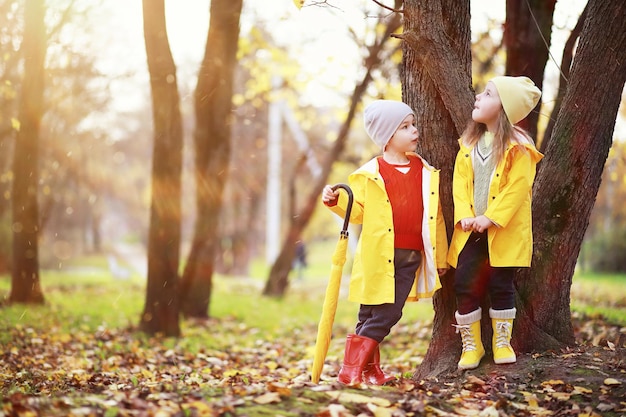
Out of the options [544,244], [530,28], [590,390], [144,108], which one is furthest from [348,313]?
[144,108]

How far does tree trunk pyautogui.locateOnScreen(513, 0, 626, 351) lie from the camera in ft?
15.0

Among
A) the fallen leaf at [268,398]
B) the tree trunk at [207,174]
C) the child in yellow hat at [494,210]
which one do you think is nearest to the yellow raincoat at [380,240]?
the child in yellow hat at [494,210]

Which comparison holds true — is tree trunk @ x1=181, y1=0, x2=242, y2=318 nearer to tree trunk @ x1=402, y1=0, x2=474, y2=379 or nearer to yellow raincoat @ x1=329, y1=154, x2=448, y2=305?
tree trunk @ x1=402, y1=0, x2=474, y2=379

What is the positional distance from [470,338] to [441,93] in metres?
1.67

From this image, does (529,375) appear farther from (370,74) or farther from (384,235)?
(370,74)

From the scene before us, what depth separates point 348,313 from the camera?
11.6 m

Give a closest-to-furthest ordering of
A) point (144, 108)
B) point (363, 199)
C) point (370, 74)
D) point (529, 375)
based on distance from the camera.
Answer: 1. point (529, 375)
2. point (363, 199)
3. point (370, 74)
4. point (144, 108)

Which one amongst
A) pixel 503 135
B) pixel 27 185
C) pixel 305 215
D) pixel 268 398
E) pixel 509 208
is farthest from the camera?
pixel 305 215

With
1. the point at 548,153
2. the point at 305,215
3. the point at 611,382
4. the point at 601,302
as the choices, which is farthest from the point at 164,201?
the point at 601,302

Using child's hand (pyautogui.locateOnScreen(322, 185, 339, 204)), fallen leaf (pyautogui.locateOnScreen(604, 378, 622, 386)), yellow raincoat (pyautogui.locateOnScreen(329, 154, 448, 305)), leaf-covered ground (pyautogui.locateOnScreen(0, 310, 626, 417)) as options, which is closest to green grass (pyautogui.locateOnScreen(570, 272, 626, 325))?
leaf-covered ground (pyautogui.locateOnScreen(0, 310, 626, 417))

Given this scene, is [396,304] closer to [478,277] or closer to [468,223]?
[478,277]

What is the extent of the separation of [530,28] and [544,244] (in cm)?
319

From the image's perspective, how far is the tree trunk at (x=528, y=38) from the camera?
693cm

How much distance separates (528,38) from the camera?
6988 millimetres
